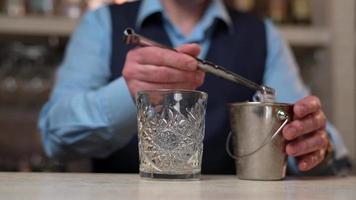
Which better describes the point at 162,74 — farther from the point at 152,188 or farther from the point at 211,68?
the point at 152,188

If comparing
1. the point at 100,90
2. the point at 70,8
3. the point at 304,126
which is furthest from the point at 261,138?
the point at 70,8

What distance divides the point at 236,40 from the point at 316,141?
1.74ft

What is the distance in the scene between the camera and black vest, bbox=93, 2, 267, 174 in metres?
1.16

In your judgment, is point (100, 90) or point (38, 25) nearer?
point (100, 90)

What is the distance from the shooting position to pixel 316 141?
776mm

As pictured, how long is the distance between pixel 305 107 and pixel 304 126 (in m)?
0.03

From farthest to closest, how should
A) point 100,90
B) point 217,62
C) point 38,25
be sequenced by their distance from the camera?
1. point 38,25
2. point 217,62
3. point 100,90

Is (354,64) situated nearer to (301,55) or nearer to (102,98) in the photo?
(301,55)

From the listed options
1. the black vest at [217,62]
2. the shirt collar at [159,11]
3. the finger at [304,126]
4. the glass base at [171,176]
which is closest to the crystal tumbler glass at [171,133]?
the glass base at [171,176]

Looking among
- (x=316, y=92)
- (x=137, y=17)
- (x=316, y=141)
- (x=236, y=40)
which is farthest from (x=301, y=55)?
(x=316, y=141)

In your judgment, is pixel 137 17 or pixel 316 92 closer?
pixel 137 17

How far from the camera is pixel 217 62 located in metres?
1.22

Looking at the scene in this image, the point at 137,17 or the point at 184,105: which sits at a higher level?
the point at 137,17

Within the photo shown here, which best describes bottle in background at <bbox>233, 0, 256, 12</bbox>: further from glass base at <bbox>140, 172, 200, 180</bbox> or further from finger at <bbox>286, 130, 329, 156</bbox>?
glass base at <bbox>140, 172, 200, 180</bbox>
